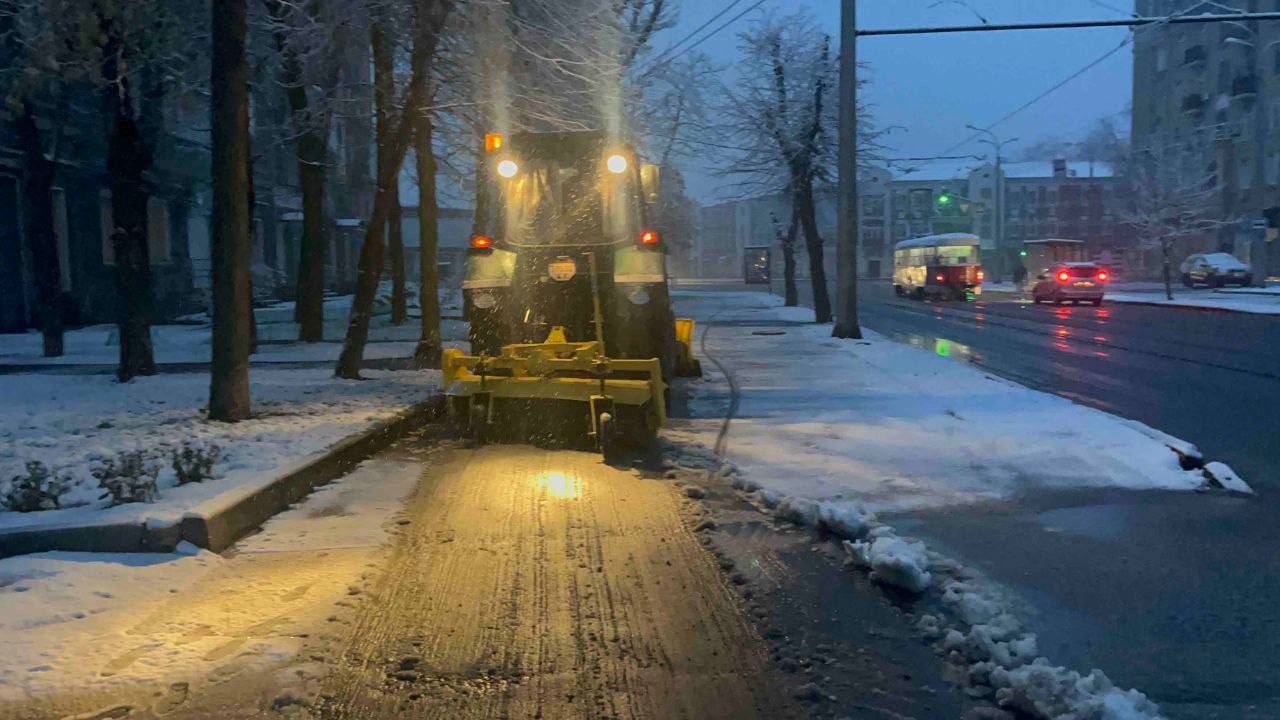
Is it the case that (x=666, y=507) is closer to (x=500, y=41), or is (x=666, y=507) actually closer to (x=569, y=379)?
(x=569, y=379)

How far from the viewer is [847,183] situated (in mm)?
22016

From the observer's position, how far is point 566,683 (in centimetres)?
473

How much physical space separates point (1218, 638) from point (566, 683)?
123 inches

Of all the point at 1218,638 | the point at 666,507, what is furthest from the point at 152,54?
the point at 1218,638

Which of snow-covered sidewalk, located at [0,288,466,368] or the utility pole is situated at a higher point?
the utility pole

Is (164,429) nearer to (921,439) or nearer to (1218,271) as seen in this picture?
(921,439)

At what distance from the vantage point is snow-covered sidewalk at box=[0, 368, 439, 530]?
727 centimetres

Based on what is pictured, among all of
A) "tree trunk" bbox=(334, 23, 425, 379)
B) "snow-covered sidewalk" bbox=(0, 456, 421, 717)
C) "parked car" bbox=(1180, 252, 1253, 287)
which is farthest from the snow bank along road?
→ "parked car" bbox=(1180, 252, 1253, 287)

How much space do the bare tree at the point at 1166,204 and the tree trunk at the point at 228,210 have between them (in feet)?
133

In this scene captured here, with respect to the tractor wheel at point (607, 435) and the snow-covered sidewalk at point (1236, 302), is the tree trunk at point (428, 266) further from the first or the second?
the snow-covered sidewalk at point (1236, 302)

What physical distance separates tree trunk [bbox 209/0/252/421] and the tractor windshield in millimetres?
2601

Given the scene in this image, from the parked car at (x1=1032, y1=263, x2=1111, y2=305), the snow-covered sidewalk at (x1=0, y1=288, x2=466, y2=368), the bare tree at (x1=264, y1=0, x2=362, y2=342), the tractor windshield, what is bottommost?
the snow-covered sidewalk at (x1=0, y1=288, x2=466, y2=368)

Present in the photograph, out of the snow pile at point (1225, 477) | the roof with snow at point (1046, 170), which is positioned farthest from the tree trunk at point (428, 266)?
the roof with snow at point (1046, 170)

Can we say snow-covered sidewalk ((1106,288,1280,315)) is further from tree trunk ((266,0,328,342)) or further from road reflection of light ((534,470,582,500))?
road reflection of light ((534,470,582,500))
